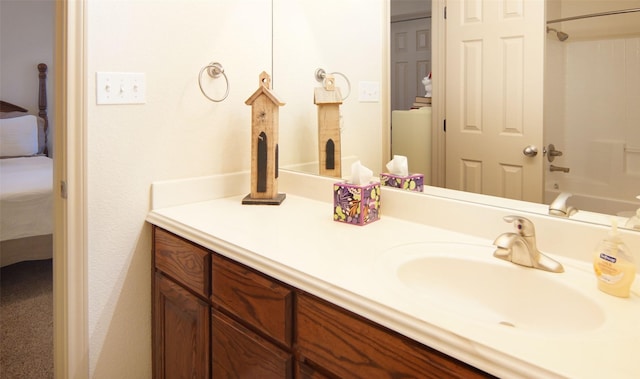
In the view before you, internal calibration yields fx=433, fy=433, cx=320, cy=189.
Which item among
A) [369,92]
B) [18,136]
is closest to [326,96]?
[369,92]

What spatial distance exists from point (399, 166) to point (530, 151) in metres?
0.39

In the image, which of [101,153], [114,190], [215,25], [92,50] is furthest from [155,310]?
[215,25]

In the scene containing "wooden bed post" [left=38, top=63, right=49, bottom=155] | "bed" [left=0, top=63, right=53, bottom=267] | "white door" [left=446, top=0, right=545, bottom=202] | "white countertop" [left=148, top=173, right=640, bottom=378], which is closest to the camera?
"white countertop" [left=148, top=173, right=640, bottom=378]

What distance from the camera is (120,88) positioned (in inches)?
54.2

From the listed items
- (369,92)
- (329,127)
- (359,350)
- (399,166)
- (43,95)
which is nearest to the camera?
(359,350)

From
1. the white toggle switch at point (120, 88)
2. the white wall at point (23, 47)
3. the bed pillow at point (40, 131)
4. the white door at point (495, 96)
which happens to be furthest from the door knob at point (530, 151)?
the white wall at point (23, 47)

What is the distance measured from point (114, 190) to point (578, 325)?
4.31 feet

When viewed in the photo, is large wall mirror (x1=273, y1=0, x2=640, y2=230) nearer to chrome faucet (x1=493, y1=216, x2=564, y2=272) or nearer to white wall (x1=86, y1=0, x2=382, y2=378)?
white wall (x1=86, y1=0, x2=382, y2=378)

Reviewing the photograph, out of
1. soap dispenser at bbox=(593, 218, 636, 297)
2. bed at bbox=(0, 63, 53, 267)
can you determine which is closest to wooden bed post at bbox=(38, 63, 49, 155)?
bed at bbox=(0, 63, 53, 267)

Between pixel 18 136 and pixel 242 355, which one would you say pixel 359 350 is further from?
pixel 18 136

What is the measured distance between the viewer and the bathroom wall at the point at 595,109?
3.05ft

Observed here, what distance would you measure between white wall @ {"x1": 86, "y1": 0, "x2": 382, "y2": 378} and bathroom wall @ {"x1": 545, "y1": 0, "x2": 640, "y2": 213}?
570 mm

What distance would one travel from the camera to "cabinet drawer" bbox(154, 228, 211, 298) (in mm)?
1191

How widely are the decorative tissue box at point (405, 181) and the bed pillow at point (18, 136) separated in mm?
3874
